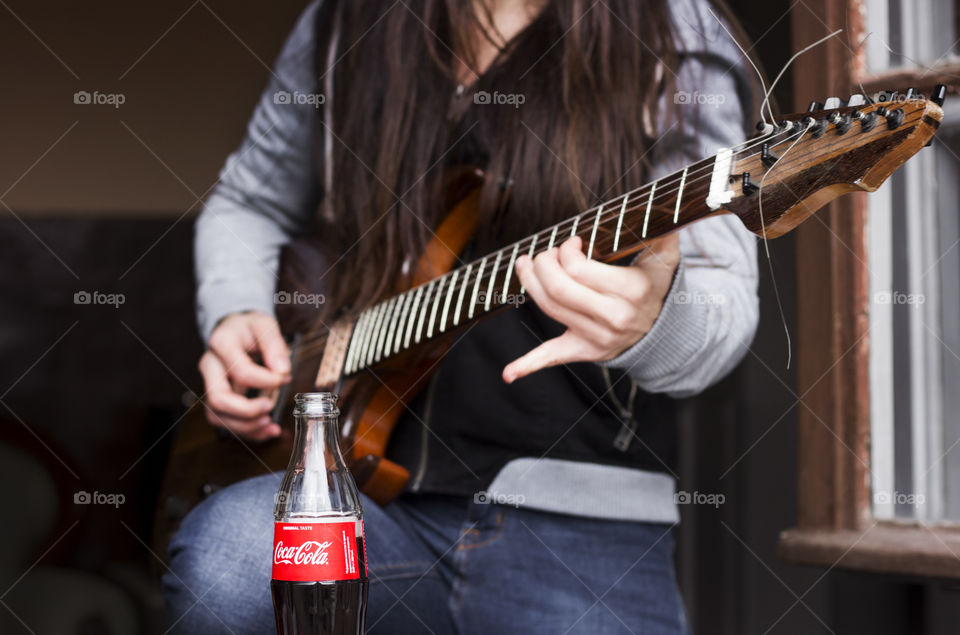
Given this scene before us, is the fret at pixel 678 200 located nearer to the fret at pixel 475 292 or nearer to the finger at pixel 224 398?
the fret at pixel 475 292

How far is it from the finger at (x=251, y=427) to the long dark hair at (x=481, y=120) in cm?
15

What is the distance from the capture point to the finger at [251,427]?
0.95 meters

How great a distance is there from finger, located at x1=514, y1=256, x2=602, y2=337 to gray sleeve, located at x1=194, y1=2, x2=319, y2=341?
1.61 ft

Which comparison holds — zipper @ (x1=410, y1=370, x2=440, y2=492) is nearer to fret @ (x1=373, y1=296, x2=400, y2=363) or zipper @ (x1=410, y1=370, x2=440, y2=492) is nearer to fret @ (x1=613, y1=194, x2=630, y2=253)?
fret @ (x1=373, y1=296, x2=400, y2=363)

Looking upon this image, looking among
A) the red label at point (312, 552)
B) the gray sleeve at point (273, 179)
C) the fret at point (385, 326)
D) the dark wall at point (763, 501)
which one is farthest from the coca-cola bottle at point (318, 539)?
the dark wall at point (763, 501)

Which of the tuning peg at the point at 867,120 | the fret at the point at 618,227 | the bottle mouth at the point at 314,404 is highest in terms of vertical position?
the tuning peg at the point at 867,120

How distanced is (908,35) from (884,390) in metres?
0.39

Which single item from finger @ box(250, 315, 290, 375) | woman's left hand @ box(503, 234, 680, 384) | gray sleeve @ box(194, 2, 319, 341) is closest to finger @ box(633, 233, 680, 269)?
woman's left hand @ box(503, 234, 680, 384)

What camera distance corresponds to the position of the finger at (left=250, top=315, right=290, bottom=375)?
96 cm

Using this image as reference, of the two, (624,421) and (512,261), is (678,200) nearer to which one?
(512,261)

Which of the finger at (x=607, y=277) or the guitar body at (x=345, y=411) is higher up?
the finger at (x=607, y=277)

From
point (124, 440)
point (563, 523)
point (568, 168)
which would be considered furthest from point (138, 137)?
point (563, 523)

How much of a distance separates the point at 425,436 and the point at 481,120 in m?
0.37

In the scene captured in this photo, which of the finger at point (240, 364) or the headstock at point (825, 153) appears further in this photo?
the finger at point (240, 364)
